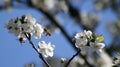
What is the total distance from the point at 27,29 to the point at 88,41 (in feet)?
1.42

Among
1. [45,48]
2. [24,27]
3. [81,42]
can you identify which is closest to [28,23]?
[24,27]

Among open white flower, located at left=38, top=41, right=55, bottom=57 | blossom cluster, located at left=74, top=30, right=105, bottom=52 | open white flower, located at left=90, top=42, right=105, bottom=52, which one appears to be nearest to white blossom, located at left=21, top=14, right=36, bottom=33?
open white flower, located at left=38, top=41, right=55, bottom=57

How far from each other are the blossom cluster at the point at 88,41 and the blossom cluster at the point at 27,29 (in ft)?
0.74

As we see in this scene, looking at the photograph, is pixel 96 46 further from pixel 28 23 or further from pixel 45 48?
pixel 28 23

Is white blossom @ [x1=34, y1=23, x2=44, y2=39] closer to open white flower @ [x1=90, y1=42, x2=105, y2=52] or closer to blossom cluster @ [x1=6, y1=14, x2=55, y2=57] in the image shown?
blossom cluster @ [x1=6, y1=14, x2=55, y2=57]

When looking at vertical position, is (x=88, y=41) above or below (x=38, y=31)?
above

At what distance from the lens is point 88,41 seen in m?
2.93

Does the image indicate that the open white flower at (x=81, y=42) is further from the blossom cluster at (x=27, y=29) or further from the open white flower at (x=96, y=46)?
the blossom cluster at (x=27, y=29)

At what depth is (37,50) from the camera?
298cm

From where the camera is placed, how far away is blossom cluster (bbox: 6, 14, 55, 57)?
300cm

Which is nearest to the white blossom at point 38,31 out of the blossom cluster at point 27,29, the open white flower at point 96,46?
the blossom cluster at point 27,29

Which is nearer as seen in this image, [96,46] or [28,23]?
[96,46]

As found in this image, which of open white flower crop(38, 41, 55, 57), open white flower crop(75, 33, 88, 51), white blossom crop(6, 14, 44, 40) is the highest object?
open white flower crop(75, 33, 88, 51)

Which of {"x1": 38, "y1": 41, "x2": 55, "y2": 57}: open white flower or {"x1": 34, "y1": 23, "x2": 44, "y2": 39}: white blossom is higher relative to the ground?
{"x1": 34, "y1": 23, "x2": 44, "y2": 39}: white blossom
